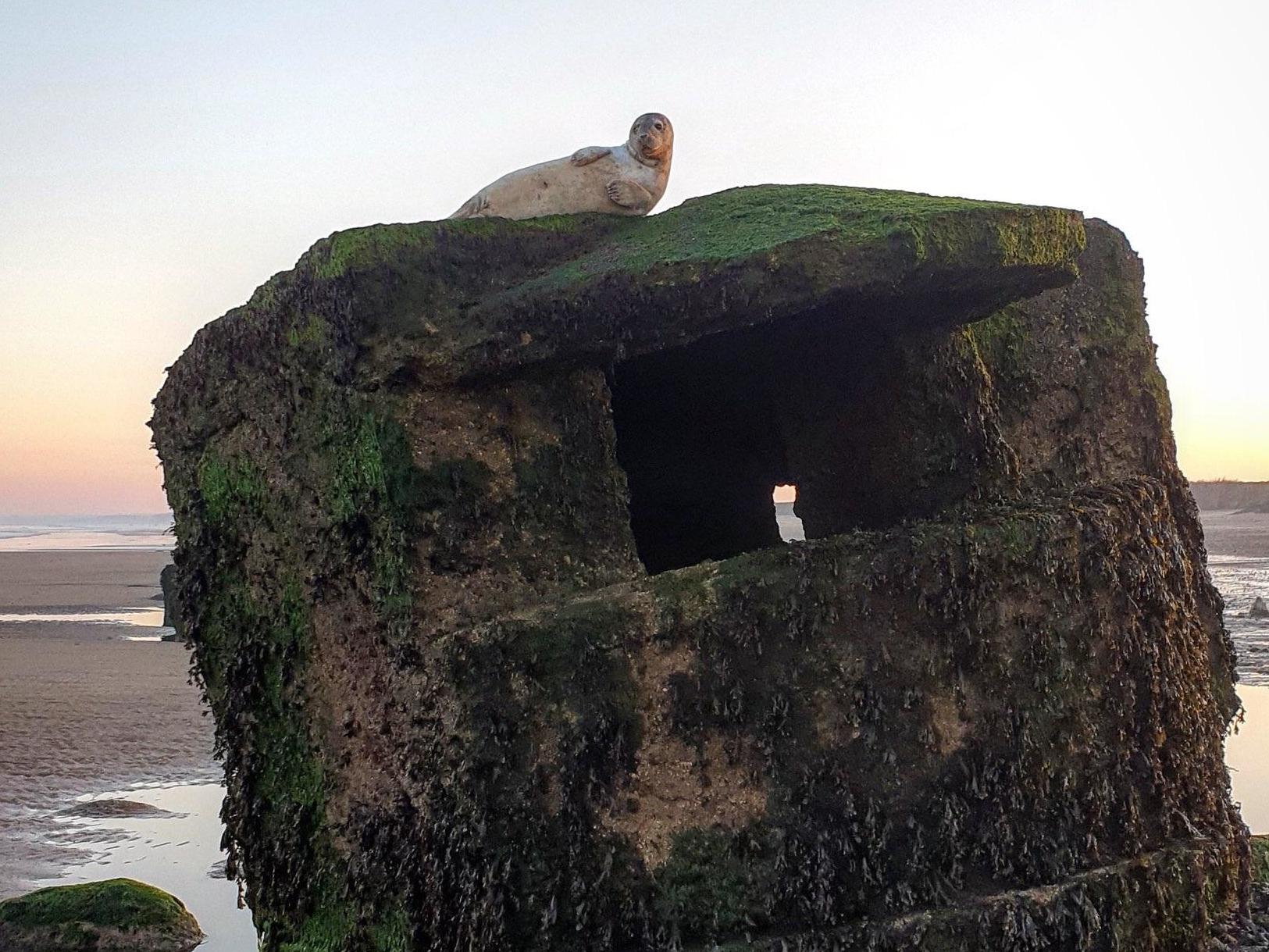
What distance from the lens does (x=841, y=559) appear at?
452 cm

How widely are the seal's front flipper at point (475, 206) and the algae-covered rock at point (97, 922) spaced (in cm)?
453

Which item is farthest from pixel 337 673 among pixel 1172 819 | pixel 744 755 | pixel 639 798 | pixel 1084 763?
pixel 1172 819

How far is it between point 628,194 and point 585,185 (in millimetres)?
192

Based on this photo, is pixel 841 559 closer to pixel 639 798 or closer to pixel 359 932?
pixel 639 798

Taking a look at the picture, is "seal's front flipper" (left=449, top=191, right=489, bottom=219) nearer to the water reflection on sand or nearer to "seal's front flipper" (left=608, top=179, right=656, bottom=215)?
"seal's front flipper" (left=608, top=179, right=656, bottom=215)

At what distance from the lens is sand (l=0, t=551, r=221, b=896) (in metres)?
9.70

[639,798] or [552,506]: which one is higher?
[552,506]

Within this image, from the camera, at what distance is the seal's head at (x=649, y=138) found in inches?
214

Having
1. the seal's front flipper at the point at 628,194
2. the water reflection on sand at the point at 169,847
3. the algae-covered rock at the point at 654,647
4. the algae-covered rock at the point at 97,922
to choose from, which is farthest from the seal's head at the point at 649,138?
the algae-covered rock at the point at 97,922

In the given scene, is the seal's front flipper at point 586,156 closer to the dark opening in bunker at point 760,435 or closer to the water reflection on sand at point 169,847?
the dark opening in bunker at point 760,435

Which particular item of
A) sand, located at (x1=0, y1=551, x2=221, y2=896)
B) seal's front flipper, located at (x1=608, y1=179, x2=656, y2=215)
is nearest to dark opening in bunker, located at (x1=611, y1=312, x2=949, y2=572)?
seal's front flipper, located at (x1=608, y1=179, x2=656, y2=215)

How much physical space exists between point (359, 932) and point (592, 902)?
3.44 ft

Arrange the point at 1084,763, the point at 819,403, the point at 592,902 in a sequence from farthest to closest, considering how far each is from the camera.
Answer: the point at 819,403
the point at 1084,763
the point at 592,902

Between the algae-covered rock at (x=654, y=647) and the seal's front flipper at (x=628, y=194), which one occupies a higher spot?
the seal's front flipper at (x=628, y=194)
